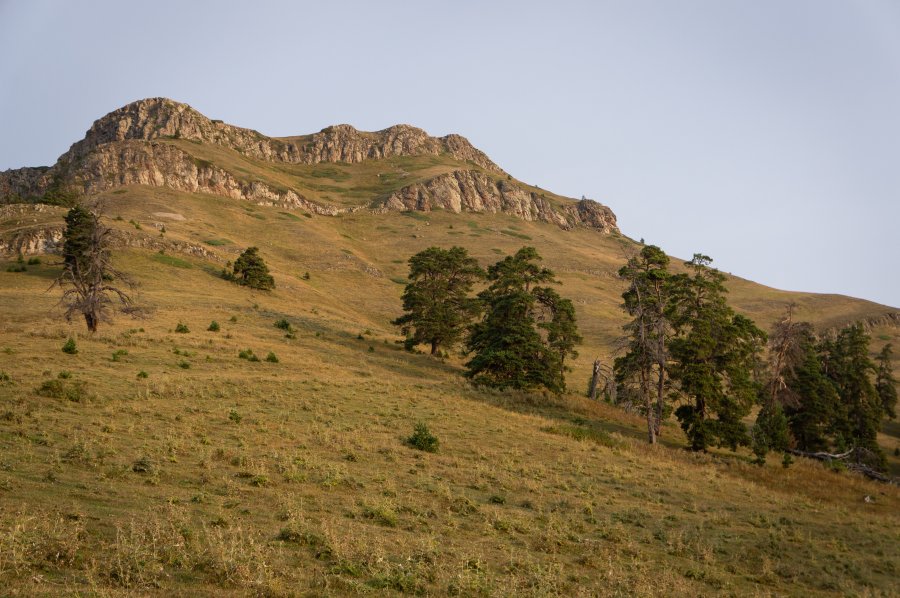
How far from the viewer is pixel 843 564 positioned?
644 inches

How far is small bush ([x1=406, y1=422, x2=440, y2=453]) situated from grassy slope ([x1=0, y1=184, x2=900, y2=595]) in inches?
26.3

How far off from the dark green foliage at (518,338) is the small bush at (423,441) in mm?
18464

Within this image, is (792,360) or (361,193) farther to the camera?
(361,193)

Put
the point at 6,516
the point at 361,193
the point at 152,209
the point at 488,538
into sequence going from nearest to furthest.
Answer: the point at 6,516, the point at 488,538, the point at 152,209, the point at 361,193

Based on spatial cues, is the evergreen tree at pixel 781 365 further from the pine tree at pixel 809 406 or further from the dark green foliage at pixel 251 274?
the dark green foliage at pixel 251 274

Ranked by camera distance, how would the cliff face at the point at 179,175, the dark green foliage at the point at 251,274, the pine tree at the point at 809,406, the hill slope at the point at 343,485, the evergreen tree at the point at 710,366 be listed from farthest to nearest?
the cliff face at the point at 179,175
the dark green foliage at the point at 251,274
the pine tree at the point at 809,406
the evergreen tree at the point at 710,366
the hill slope at the point at 343,485

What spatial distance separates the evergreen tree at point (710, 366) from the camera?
1326 inches

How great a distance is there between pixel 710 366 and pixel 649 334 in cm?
496

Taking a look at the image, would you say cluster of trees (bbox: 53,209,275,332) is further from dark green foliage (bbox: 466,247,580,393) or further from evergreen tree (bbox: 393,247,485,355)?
dark green foliage (bbox: 466,247,580,393)

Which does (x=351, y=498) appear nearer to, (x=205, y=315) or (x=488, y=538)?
(x=488, y=538)

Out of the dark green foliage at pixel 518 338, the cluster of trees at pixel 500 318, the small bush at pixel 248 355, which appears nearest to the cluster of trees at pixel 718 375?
the dark green foliage at pixel 518 338

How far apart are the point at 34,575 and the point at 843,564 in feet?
67.2

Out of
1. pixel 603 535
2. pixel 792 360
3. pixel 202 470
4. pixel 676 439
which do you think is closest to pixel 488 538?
pixel 603 535

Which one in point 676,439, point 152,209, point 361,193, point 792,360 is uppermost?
point 361,193
